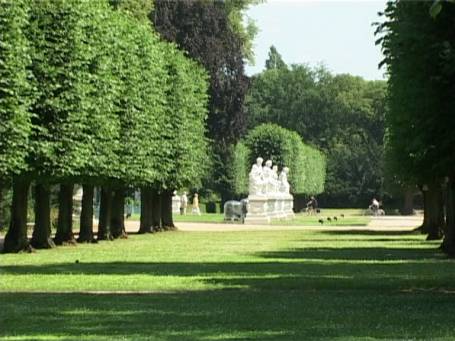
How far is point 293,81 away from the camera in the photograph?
5330 inches

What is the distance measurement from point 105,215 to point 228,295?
25919 mm

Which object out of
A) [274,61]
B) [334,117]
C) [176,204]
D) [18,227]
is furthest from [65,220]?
[274,61]

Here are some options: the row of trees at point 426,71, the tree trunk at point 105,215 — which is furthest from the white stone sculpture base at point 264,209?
the row of trees at point 426,71

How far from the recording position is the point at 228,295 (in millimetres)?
18672

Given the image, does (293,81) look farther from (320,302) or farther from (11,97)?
(320,302)

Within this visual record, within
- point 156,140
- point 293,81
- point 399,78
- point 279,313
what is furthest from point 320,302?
point 293,81

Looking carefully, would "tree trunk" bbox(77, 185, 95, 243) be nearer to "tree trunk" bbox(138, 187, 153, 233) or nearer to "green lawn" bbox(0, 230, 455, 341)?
"green lawn" bbox(0, 230, 455, 341)

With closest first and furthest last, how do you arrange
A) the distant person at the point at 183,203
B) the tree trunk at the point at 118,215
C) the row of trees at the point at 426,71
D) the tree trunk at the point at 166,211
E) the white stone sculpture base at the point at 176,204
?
the row of trees at the point at 426,71, the tree trunk at the point at 118,215, the tree trunk at the point at 166,211, the distant person at the point at 183,203, the white stone sculpture base at the point at 176,204

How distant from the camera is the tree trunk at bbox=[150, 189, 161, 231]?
173 ft

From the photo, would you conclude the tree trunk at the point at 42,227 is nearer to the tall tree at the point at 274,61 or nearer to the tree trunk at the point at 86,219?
the tree trunk at the point at 86,219

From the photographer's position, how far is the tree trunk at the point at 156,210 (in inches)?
2076

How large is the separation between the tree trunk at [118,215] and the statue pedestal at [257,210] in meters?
23.4

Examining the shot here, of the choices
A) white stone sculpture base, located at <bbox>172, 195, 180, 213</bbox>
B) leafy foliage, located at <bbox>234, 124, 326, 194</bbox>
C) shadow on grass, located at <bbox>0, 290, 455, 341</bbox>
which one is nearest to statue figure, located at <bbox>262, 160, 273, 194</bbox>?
leafy foliage, located at <bbox>234, 124, 326, 194</bbox>

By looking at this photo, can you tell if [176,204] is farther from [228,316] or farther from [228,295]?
[228,316]
